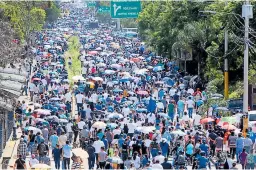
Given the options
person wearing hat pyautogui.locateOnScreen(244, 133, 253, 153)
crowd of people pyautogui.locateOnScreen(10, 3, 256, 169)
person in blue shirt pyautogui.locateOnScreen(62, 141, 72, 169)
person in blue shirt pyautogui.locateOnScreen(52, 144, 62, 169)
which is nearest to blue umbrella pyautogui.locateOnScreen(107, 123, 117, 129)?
crowd of people pyautogui.locateOnScreen(10, 3, 256, 169)

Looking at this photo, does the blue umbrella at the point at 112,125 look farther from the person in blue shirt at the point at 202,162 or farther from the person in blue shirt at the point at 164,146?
the person in blue shirt at the point at 202,162

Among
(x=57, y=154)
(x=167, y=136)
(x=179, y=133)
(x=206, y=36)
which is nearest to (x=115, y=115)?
(x=167, y=136)

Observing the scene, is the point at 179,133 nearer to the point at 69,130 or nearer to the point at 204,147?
the point at 204,147

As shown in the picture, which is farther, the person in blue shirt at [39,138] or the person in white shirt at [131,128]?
the person in white shirt at [131,128]

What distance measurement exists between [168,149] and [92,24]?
380ft

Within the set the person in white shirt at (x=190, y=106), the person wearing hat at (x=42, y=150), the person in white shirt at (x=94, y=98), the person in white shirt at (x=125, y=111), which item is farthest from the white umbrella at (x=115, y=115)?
A: the person in white shirt at (x=94, y=98)

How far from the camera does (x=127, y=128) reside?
33.4 metres

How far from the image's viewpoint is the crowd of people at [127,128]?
28609 mm

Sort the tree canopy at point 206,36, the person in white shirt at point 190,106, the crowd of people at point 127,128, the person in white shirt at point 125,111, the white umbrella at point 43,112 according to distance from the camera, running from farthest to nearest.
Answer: the tree canopy at point 206,36 → the person in white shirt at point 190,106 → the person in white shirt at point 125,111 → the white umbrella at point 43,112 → the crowd of people at point 127,128

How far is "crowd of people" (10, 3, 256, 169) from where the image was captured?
28.6m

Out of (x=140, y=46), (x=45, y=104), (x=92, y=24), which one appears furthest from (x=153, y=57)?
(x=92, y=24)

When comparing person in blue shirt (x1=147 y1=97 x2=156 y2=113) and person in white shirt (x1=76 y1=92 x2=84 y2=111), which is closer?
person in blue shirt (x1=147 y1=97 x2=156 y2=113)

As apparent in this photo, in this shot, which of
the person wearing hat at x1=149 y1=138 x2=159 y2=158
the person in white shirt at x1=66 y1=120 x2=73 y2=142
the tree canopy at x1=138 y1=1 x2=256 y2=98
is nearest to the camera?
the person wearing hat at x1=149 y1=138 x2=159 y2=158

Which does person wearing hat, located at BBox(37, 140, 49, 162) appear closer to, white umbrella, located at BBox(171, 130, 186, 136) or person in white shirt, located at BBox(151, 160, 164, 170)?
white umbrella, located at BBox(171, 130, 186, 136)
